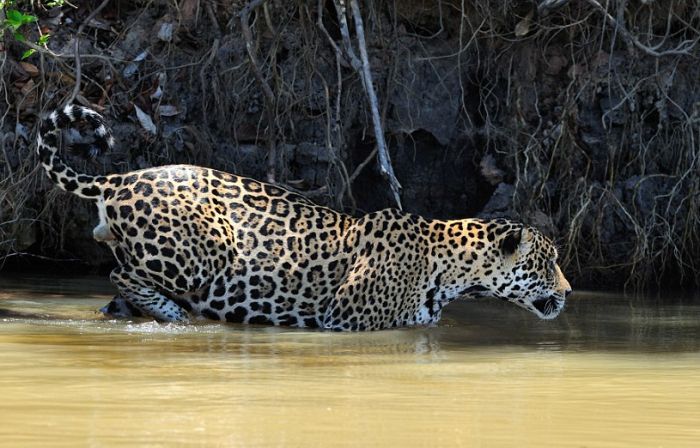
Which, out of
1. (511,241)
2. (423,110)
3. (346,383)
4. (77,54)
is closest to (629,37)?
(423,110)

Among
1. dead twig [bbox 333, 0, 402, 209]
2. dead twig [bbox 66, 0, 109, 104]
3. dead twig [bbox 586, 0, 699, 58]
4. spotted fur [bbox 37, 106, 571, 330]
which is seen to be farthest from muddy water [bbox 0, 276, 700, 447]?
dead twig [bbox 586, 0, 699, 58]

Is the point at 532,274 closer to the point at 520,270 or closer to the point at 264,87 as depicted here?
the point at 520,270

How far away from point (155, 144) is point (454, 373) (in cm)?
472

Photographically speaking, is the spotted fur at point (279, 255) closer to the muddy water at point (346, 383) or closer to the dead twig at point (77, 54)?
the muddy water at point (346, 383)

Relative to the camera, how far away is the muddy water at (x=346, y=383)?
4.29 metres

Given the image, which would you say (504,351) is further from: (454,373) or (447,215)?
(447,215)

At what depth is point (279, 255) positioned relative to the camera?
809cm

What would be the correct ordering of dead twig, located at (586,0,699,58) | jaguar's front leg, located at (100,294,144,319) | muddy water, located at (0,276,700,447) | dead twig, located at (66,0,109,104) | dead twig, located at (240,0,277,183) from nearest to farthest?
muddy water, located at (0,276,700,447) < jaguar's front leg, located at (100,294,144,319) < dead twig, located at (66,0,109,104) < dead twig, located at (240,0,277,183) < dead twig, located at (586,0,699,58)

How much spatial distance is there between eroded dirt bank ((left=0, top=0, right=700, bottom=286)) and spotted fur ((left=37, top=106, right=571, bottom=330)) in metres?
1.56

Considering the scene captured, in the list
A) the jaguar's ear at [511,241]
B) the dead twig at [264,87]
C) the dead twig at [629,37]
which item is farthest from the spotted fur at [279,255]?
the dead twig at [629,37]

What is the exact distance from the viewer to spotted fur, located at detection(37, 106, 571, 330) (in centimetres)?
787

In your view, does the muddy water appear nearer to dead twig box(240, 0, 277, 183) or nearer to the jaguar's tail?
the jaguar's tail

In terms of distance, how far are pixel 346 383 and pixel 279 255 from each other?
2768 millimetres

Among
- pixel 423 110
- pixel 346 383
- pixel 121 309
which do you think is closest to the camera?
pixel 346 383
